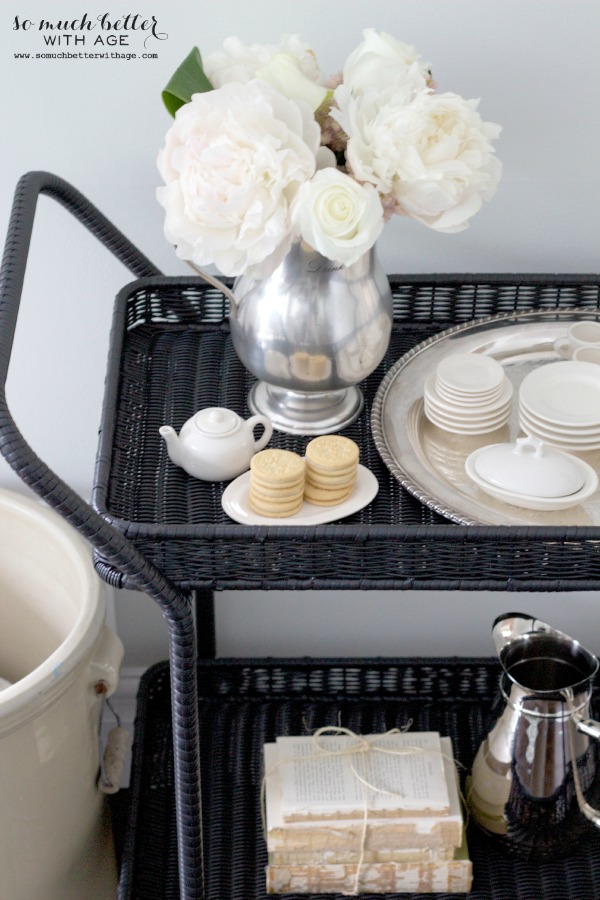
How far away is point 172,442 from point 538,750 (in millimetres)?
602

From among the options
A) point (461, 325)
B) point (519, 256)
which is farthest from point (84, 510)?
point (519, 256)

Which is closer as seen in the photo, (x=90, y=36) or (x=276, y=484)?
(x=276, y=484)

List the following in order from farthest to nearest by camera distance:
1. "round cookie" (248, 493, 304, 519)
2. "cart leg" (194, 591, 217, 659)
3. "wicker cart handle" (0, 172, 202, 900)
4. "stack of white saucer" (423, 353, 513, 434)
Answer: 1. "cart leg" (194, 591, 217, 659)
2. "stack of white saucer" (423, 353, 513, 434)
3. "round cookie" (248, 493, 304, 519)
4. "wicker cart handle" (0, 172, 202, 900)

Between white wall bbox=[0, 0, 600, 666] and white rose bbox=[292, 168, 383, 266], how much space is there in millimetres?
381

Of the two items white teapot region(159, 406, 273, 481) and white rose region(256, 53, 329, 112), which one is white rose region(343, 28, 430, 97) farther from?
white teapot region(159, 406, 273, 481)

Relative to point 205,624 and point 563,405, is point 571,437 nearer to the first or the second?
point 563,405

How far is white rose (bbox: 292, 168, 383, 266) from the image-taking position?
0.92 metres

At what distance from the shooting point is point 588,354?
3.86 ft

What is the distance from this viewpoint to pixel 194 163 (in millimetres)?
927

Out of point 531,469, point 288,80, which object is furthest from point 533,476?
point 288,80

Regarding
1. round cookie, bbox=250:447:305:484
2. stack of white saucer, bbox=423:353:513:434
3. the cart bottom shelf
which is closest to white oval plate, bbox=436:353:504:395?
stack of white saucer, bbox=423:353:513:434

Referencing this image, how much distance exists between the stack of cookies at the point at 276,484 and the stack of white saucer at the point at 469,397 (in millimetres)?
187

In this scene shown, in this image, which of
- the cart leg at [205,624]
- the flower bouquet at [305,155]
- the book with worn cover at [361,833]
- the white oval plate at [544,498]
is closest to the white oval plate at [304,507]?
the white oval plate at [544,498]

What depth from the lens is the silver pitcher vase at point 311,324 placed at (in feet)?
3.40
